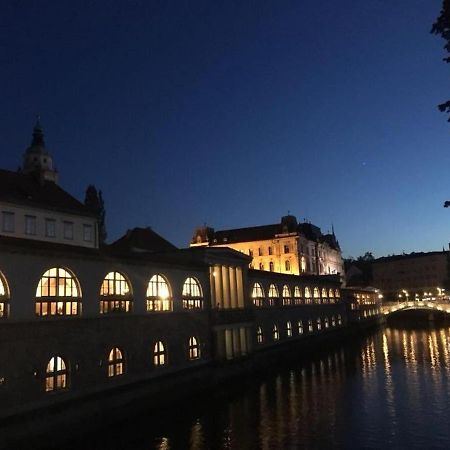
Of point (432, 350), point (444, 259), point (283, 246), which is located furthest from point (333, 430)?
point (444, 259)

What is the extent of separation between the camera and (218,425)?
113ft

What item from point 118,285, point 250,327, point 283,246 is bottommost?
point 250,327

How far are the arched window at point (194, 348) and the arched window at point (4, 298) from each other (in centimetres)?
2042

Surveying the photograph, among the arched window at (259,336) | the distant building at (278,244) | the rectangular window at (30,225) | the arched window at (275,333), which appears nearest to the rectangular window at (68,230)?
the rectangular window at (30,225)

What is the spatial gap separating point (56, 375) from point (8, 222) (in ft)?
96.2

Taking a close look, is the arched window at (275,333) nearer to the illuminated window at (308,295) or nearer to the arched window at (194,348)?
the illuminated window at (308,295)

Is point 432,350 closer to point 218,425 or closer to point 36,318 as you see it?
point 218,425

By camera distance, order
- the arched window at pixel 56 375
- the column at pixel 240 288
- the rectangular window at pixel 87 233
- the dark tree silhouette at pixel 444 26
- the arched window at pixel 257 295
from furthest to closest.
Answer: the rectangular window at pixel 87 233
the arched window at pixel 257 295
the column at pixel 240 288
the arched window at pixel 56 375
the dark tree silhouette at pixel 444 26

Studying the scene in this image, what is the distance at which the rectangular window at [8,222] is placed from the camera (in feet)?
179

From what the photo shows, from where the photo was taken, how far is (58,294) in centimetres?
3172

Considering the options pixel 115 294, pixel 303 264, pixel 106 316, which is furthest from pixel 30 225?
pixel 303 264

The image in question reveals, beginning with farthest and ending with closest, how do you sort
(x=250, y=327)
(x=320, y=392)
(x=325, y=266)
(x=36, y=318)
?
(x=325, y=266) → (x=250, y=327) → (x=320, y=392) → (x=36, y=318)

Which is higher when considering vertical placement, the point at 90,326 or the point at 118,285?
the point at 118,285

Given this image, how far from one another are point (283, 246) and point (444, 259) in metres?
89.5
